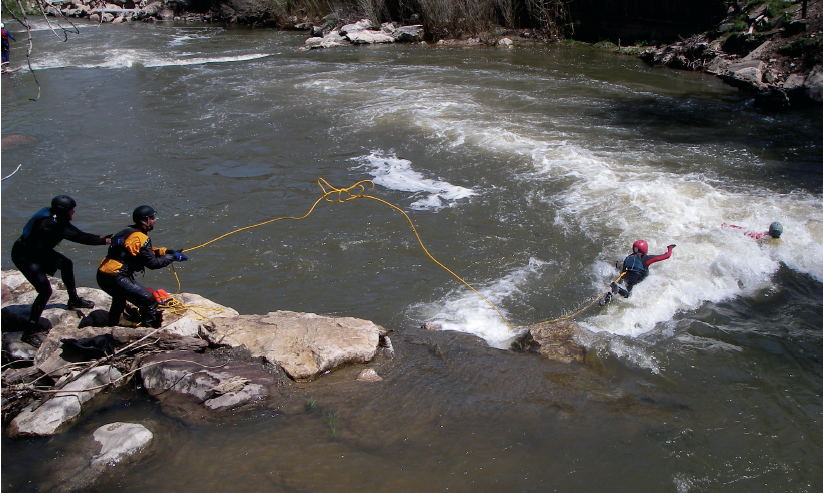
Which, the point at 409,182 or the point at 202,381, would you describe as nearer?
the point at 202,381

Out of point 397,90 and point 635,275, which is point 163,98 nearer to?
point 397,90

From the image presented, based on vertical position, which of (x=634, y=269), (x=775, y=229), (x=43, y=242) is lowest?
(x=634, y=269)

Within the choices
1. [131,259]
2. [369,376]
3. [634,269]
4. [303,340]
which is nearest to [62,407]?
[131,259]

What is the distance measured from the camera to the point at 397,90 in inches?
677

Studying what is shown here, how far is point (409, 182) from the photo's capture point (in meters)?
10.9

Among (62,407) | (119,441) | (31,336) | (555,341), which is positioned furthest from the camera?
(555,341)

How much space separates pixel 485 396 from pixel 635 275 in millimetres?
3308

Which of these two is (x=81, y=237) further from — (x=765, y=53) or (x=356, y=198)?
(x=765, y=53)

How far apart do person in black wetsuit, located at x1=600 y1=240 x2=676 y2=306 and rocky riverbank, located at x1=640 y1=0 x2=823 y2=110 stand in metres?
10.0

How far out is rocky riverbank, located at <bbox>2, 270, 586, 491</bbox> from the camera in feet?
14.9

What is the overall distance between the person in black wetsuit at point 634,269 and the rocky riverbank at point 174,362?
1117 mm

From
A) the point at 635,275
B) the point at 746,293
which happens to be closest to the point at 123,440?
the point at 635,275

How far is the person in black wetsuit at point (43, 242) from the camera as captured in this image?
5547 millimetres

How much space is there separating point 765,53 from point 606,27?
7828 millimetres
